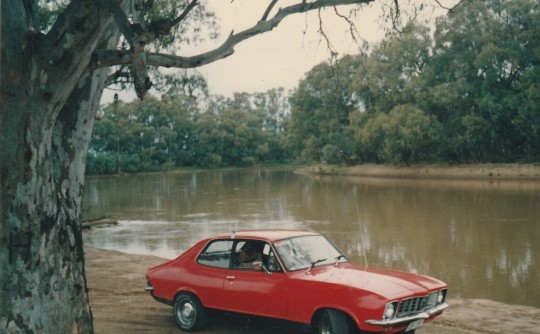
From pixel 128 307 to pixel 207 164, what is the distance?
314 ft

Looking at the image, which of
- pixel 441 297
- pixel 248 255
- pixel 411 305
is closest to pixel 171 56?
pixel 248 255

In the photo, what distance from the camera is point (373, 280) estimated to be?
748cm

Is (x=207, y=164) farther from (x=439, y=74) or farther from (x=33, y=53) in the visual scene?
→ (x=33, y=53)

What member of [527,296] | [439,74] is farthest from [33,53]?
[439,74]

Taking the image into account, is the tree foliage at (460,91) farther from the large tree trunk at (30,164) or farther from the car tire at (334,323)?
the large tree trunk at (30,164)

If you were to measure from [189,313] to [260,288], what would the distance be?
1367mm

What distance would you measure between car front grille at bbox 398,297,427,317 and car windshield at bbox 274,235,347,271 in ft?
4.43

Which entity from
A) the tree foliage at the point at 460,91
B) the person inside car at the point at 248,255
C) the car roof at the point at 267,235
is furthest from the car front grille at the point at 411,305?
the tree foliage at the point at 460,91

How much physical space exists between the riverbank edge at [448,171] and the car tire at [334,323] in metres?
44.4

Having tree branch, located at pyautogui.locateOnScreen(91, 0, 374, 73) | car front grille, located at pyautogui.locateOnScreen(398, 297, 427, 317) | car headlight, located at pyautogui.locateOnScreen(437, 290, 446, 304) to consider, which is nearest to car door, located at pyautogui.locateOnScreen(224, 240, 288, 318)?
car front grille, located at pyautogui.locateOnScreen(398, 297, 427, 317)

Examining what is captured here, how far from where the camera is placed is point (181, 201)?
38844 millimetres

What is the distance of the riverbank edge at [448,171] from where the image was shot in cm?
4934

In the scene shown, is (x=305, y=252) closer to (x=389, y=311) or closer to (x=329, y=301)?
(x=329, y=301)

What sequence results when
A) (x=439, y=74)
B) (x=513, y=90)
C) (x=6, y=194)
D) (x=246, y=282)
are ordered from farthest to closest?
(x=439, y=74) < (x=513, y=90) < (x=246, y=282) < (x=6, y=194)
